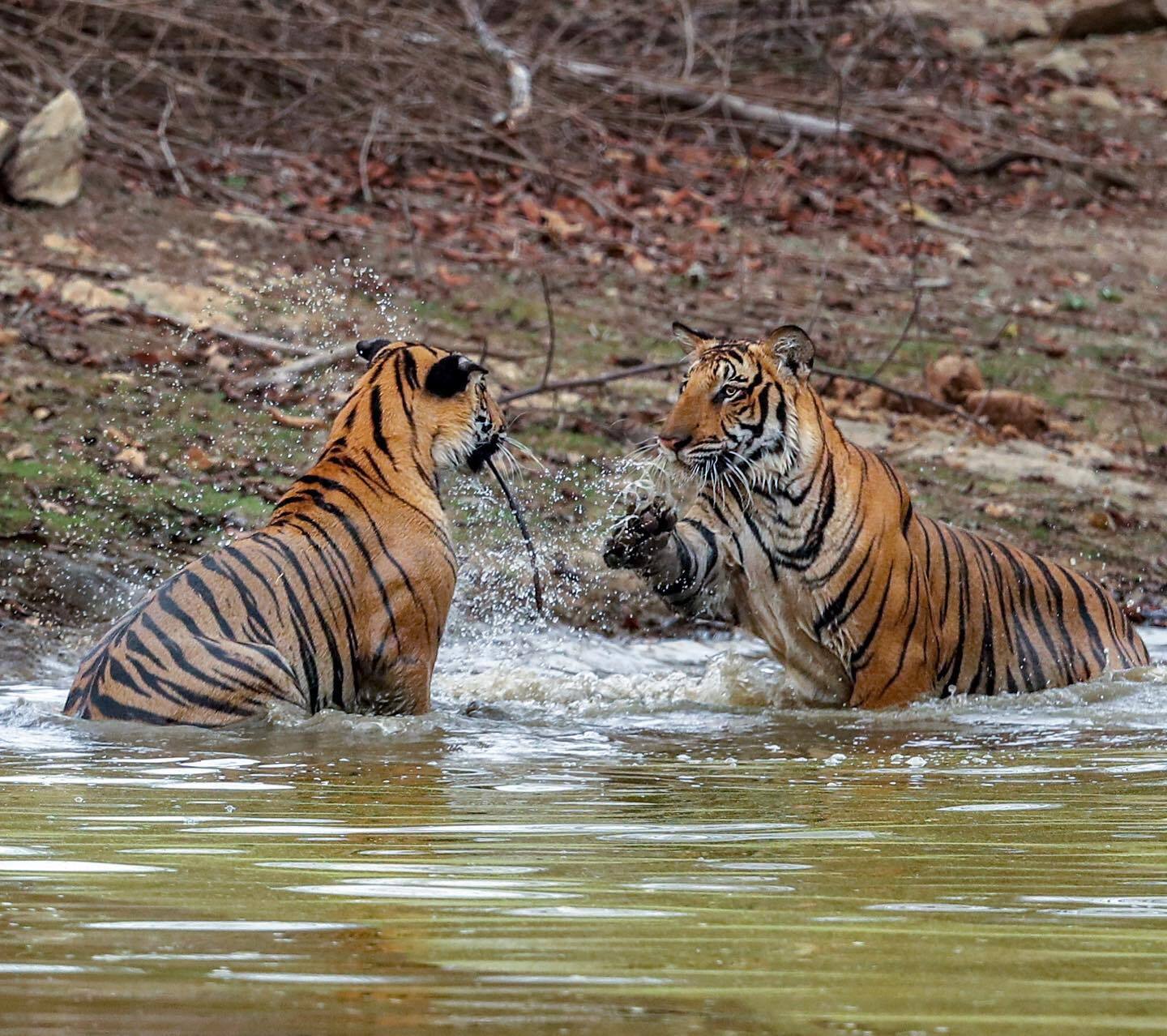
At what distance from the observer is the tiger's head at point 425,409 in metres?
6.07

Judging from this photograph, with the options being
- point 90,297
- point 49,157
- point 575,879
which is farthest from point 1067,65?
point 575,879

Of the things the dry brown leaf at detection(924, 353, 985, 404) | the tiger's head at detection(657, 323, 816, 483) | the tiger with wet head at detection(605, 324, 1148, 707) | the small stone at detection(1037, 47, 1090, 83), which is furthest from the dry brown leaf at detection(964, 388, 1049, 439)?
the small stone at detection(1037, 47, 1090, 83)

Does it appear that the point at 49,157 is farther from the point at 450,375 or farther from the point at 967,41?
the point at 967,41

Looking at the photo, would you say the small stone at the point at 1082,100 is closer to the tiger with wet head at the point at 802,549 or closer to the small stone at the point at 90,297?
the small stone at the point at 90,297

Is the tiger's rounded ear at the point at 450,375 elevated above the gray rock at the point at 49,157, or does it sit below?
below

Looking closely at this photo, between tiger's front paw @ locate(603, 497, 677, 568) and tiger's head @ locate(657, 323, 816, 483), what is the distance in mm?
171

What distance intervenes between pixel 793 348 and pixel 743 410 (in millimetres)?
273

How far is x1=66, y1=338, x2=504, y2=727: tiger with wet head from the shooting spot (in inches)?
208

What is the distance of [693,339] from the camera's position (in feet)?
21.1

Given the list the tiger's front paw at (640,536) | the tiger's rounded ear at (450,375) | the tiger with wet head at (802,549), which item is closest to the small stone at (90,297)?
the tiger's rounded ear at (450,375)

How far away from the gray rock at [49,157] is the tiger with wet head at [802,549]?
5.94m

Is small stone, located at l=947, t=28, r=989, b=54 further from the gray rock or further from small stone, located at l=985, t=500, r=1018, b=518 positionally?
small stone, located at l=985, t=500, r=1018, b=518

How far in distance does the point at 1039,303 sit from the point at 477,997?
36.5ft

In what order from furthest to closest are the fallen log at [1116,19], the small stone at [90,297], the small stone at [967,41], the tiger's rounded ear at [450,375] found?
the fallen log at [1116,19] < the small stone at [967,41] < the small stone at [90,297] < the tiger's rounded ear at [450,375]
